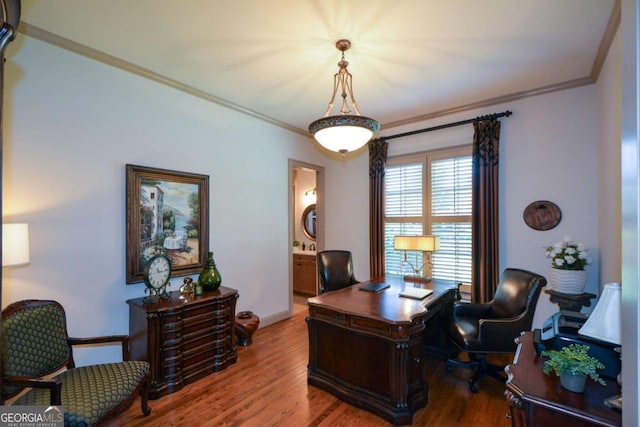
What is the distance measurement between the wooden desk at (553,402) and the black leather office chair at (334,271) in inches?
97.2

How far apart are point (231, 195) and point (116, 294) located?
5.33 ft

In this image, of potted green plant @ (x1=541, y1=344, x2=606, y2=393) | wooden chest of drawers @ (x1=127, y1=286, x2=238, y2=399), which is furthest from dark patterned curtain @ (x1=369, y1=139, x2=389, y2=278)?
potted green plant @ (x1=541, y1=344, x2=606, y2=393)

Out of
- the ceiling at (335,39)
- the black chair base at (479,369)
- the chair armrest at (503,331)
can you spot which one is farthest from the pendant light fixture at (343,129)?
the black chair base at (479,369)

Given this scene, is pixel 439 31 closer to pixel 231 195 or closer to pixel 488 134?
pixel 488 134

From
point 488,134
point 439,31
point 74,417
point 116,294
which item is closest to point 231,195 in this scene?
point 116,294

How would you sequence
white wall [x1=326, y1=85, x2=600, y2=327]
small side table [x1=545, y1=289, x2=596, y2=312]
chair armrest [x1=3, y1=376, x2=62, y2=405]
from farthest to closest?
white wall [x1=326, y1=85, x2=600, y2=327]
small side table [x1=545, y1=289, x2=596, y2=312]
chair armrest [x1=3, y1=376, x2=62, y2=405]

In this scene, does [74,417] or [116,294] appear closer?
[74,417]

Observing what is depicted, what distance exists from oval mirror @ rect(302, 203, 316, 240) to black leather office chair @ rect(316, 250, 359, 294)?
7.38ft

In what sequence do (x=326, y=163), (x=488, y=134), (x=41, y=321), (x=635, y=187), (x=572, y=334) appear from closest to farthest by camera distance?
(x=635, y=187) → (x=572, y=334) → (x=41, y=321) → (x=488, y=134) → (x=326, y=163)

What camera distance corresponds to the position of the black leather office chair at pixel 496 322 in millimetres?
2545

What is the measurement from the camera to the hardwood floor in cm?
226

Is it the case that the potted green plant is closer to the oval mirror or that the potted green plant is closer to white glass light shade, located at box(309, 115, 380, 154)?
white glass light shade, located at box(309, 115, 380, 154)

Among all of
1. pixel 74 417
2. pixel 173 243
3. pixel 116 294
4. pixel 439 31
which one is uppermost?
pixel 439 31

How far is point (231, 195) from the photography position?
3.81m
